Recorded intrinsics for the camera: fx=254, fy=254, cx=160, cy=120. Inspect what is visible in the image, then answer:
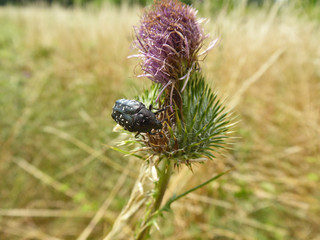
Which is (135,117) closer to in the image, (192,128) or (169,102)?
(169,102)

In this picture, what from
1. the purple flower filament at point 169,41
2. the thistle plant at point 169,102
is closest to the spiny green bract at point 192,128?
the thistle plant at point 169,102

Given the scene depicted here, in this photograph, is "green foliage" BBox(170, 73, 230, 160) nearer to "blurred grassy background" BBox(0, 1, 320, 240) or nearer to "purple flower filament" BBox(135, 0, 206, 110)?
"purple flower filament" BBox(135, 0, 206, 110)

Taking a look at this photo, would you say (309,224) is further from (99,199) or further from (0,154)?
(0,154)

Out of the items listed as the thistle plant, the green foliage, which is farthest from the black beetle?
the green foliage

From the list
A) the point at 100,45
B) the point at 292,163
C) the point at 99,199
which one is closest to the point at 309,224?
the point at 292,163

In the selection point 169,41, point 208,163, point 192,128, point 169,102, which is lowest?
point 208,163

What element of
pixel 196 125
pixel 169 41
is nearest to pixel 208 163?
pixel 196 125
